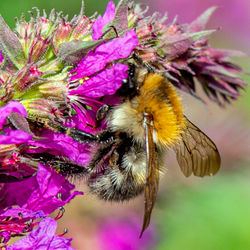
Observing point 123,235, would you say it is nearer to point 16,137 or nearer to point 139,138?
point 139,138

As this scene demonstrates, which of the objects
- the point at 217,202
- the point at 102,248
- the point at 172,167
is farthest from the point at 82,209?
the point at 217,202

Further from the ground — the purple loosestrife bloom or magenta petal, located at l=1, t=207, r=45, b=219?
magenta petal, located at l=1, t=207, r=45, b=219

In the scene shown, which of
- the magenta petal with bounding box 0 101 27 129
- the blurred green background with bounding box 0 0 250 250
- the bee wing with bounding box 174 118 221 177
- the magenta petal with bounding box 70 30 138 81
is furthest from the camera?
the blurred green background with bounding box 0 0 250 250

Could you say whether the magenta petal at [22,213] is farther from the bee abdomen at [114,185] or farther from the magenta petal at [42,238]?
the bee abdomen at [114,185]

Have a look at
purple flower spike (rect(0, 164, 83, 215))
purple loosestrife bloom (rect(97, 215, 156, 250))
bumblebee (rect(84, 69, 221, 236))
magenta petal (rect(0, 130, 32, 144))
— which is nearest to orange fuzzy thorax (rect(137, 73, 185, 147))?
bumblebee (rect(84, 69, 221, 236))

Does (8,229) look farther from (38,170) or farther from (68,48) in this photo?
(68,48)

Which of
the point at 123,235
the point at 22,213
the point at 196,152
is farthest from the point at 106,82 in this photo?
the point at 123,235

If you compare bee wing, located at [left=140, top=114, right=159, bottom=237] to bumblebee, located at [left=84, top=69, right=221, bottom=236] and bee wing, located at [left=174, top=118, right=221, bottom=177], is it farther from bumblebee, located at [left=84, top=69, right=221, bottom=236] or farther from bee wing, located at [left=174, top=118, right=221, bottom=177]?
bee wing, located at [left=174, top=118, right=221, bottom=177]
